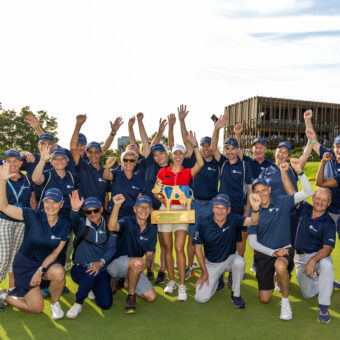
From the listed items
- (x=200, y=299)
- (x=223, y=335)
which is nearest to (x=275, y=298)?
(x=200, y=299)

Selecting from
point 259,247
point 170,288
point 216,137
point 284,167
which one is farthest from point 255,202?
point 170,288

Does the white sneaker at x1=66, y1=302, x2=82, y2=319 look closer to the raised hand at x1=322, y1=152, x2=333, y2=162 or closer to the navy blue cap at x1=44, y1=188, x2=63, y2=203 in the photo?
the navy blue cap at x1=44, y1=188, x2=63, y2=203

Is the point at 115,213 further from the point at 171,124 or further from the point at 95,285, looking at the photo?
the point at 171,124

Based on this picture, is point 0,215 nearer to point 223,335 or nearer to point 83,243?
point 83,243

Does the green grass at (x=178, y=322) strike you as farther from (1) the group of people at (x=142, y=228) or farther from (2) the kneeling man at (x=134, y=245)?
(2) the kneeling man at (x=134, y=245)

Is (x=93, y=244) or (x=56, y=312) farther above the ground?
(x=93, y=244)

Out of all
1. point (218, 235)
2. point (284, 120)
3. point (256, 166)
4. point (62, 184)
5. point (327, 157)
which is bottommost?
point (218, 235)

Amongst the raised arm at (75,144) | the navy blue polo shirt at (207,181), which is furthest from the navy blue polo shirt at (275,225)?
the raised arm at (75,144)

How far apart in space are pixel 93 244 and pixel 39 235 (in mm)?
826

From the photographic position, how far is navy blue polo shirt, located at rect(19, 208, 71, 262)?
16.2 ft

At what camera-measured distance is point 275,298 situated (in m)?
5.56

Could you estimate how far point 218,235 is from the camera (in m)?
5.52

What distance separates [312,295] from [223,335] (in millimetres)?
2050

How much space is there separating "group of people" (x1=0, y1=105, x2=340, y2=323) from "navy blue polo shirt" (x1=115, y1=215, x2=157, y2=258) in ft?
0.06
